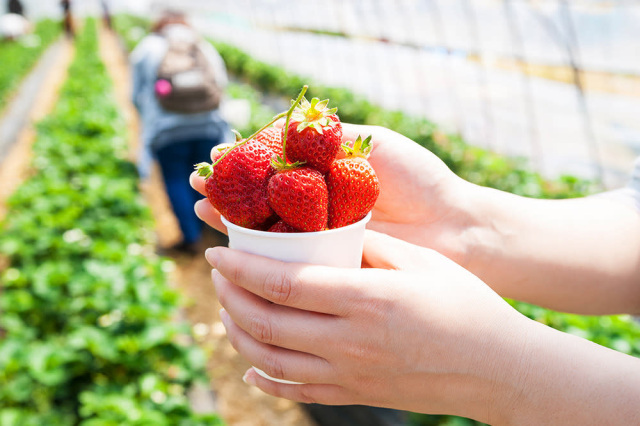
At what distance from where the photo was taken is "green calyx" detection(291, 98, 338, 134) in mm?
1096

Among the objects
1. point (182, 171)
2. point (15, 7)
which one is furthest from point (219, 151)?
point (15, 7)

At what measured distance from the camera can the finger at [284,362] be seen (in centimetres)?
109

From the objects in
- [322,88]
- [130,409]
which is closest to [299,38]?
[322,88]

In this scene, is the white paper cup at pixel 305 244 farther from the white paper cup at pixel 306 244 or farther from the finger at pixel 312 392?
the finger at pixel 312 392

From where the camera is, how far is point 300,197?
3.49ft

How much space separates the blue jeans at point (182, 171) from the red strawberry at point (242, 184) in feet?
11.2

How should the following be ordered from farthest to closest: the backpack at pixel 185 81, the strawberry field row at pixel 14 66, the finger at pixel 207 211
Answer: the strawberry field row at pixel 14 66 < the backpack at pixel 185 81 < the finger at pixel 207 211

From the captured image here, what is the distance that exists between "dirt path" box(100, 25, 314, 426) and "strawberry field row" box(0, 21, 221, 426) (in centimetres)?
30

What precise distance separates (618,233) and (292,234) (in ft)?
3.32

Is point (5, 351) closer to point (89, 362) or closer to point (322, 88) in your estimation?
point (89, 362)

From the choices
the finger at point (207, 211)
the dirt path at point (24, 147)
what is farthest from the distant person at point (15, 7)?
the finger at point (207, 211)

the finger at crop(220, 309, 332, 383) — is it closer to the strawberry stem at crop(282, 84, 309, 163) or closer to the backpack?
the strawberry stem at crop(282, 84, 309, 163)

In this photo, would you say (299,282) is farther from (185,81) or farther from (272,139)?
(185,81)

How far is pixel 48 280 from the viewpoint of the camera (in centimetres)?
299
